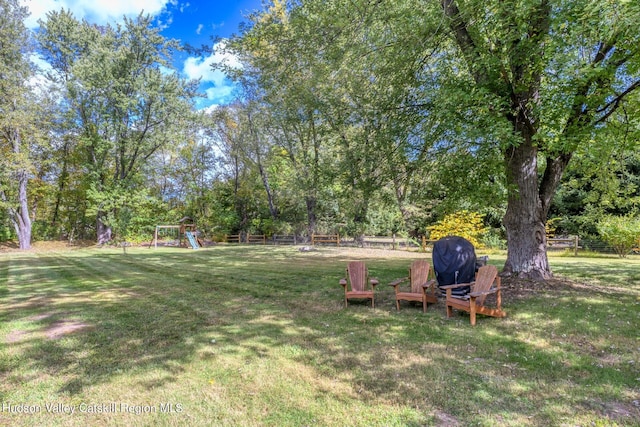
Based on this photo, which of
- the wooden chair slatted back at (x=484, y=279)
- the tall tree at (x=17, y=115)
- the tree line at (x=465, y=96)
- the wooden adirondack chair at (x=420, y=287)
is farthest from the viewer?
the tall tree at (x=17, y=115)

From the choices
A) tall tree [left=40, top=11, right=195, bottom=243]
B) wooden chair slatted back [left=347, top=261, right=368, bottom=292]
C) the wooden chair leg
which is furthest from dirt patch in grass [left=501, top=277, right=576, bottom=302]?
tall tree [left=40, top=11, right=195, bottom=243]

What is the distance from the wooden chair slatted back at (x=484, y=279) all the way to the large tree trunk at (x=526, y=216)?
6.55 ft

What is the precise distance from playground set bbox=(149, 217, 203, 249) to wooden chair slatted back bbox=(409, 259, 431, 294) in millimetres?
18396

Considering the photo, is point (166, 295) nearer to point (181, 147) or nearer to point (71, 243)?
point (71, 243)

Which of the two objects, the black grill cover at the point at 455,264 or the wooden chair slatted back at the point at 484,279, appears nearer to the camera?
the wooden chair slatted back at the point at 484,279

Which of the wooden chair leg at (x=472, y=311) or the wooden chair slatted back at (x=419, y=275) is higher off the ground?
the wooden chair slatted back at (x=419, y=275)

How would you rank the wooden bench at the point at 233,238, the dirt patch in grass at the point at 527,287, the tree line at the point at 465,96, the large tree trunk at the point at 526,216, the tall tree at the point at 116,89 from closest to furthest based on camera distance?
1. the tree line at the point at 465,96
2. the dirt patch in grass at the point at 527,287
3. the large tree trunk at the point at 526,216
4. the tall tree at the point at 116,89
5. the wooden bench at the point at 233,238

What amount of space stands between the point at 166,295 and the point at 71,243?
23.7 meters

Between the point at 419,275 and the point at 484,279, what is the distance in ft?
3.89

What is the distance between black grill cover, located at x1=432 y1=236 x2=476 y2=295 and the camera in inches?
243

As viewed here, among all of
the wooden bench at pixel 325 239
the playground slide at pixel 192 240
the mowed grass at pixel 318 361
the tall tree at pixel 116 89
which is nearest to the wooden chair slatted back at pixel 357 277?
the mowed grass at pixel 318 361

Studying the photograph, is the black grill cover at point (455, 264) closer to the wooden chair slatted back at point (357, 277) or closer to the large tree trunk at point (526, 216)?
the large tree trunk at point (526, 216)

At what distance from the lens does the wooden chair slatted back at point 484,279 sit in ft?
16.9

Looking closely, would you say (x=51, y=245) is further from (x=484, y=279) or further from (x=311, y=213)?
(x=484, y=279)
